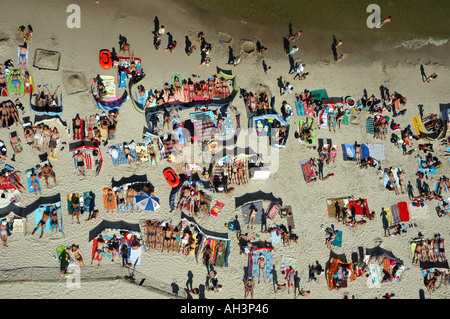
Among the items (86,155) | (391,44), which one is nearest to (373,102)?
(391,44)

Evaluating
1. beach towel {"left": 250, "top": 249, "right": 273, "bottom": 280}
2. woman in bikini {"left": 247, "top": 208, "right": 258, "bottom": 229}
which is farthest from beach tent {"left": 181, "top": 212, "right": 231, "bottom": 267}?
woman in bikini {"left": 247, "top": 208, "right": 258, "bottom": 229}

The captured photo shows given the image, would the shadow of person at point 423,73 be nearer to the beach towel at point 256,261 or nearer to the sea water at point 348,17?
the sea water at point 348,17

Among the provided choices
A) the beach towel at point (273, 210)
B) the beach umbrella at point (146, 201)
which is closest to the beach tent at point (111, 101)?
the beach umbrella at point (146, 201)

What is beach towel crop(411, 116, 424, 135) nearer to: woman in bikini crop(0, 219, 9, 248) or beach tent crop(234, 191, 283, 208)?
beach tent crop(234, 191, 283, 208)

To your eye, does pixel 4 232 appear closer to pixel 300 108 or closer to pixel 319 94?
pixel 300 108

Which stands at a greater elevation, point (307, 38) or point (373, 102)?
point (307, 38)

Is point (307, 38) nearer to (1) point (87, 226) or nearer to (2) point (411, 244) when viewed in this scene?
(2) point (411, 244)
